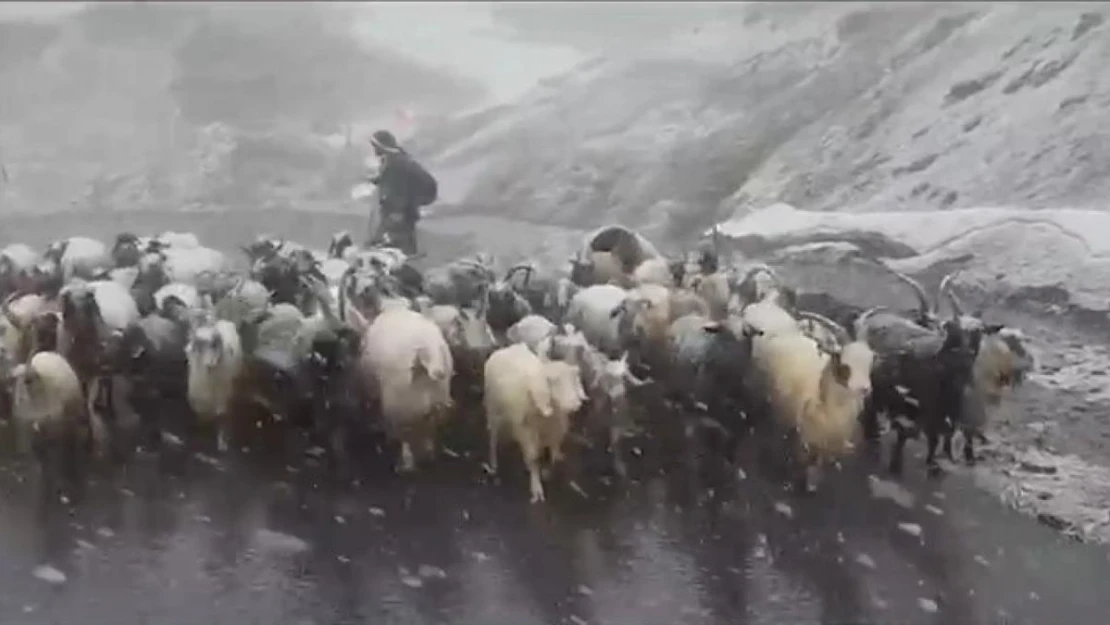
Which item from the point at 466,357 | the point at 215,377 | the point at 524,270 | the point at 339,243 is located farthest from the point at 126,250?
the point at 524,270

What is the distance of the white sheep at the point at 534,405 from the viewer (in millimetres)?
4332

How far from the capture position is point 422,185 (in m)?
4.75

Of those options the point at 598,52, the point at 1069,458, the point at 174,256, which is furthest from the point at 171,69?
the point at 1069,458

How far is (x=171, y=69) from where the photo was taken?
15.9ft

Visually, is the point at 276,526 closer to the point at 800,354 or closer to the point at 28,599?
the point at 28,599

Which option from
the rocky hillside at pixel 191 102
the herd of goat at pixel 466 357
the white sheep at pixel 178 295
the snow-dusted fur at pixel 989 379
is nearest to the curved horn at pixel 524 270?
the herd of goat at pixel 466 357

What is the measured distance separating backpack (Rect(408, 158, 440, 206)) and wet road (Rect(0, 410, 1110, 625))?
0.88 meters

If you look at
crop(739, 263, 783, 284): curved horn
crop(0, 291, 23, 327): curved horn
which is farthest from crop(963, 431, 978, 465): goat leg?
crop(0, 291, 23, 327): curved horn

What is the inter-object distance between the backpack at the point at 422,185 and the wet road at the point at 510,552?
2.90ft

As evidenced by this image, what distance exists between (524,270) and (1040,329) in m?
1.57

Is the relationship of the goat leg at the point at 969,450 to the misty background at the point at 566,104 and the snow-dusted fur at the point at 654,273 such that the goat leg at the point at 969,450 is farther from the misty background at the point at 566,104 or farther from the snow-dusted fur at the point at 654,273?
the snow-dusted fur at the point at 654,273

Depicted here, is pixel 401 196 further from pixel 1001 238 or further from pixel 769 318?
pixel 1001 238

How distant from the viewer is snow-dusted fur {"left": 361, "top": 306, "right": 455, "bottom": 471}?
440 cm

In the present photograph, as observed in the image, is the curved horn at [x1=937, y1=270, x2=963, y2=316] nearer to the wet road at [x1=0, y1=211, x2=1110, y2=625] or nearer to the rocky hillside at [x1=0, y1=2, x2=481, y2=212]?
the wet road at [x1=0, y1=211, x2=1110, y2=625]
